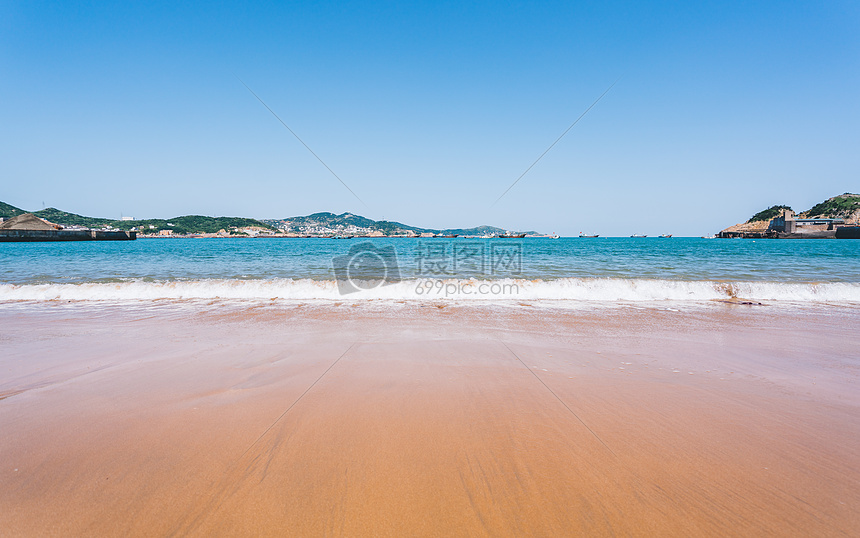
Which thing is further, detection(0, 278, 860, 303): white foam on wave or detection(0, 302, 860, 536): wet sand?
detection(0, 278, 860, 303): white foam on wave

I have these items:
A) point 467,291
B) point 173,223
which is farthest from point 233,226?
point 467,291

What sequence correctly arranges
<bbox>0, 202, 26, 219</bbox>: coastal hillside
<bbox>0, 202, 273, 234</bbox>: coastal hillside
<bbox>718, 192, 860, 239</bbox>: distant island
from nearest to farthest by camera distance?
<bbox>718, 192, 860, 239</bbox>: distant island, <bbox>0, 202, 26, 219</bbox>: coastal hillside, <bbox>0, 202, 273, 234</bbox>: coastal hillside

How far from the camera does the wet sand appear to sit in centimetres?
223

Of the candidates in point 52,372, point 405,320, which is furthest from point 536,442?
point 52,372

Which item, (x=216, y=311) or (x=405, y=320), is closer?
(x=405, y=320)

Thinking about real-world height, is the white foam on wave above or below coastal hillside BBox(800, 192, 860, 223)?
below

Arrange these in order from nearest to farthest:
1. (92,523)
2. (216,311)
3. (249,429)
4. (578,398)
→ (92,523) < (249,429) < (578,398) < (216,311)

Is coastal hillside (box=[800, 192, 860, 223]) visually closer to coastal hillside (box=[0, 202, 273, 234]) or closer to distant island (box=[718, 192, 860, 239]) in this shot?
distant island (box=[718, 192, 860, 239])

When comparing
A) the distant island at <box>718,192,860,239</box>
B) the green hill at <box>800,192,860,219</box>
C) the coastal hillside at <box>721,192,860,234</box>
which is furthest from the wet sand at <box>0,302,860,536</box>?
the green hill at <box>800,192,860,219</box>

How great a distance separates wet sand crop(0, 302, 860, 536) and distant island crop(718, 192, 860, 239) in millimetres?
120253

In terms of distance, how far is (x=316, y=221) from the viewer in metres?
175

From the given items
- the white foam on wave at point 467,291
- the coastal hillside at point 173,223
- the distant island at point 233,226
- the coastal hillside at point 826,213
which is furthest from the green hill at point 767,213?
the coastal hillside at point 173,223

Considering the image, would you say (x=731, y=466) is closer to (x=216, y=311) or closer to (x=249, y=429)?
(x=249, y=429)

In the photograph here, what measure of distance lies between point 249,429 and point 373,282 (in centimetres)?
1150
